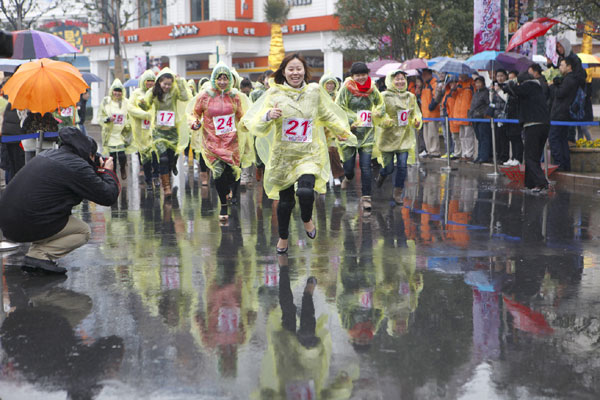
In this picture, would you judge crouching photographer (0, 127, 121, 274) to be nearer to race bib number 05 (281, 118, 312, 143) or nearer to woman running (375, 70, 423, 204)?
race bib number 05 (281, 118, 312, 143)

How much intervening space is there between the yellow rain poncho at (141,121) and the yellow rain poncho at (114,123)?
5.90 feet

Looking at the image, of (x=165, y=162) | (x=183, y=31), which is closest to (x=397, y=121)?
(x=165, y=162)

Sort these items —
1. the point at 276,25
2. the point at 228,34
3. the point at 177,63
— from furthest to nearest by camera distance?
the point at 177,63
the point at 228,34
the point at 276,25

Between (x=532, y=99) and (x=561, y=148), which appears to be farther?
(x=561, y=148)

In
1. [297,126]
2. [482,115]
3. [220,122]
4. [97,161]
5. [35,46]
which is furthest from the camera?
[482,115]

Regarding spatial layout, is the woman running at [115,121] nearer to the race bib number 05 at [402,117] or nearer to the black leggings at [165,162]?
the black leggings at [165,162]

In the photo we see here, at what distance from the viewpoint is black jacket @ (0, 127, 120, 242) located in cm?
675

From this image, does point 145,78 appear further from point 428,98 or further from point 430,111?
point 428,98

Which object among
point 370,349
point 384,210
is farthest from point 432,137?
point 370,349

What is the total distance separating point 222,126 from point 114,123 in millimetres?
5460

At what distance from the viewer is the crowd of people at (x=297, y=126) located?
7.75 m

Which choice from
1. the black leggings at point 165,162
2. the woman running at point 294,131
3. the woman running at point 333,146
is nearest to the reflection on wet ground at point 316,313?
the woman running at point 294,131

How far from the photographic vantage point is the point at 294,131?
7703 millimetres

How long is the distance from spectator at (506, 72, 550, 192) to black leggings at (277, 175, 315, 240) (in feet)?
18.4
